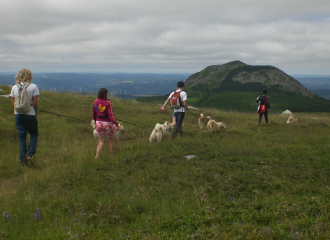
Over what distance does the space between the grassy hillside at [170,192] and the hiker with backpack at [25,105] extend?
17.1 inches

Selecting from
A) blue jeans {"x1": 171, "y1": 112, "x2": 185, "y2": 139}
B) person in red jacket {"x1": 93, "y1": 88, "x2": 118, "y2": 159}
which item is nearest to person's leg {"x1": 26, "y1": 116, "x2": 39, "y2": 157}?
person in red jacket {"x1": 93, "y1": 88, "x2": 118, "y2": 159}

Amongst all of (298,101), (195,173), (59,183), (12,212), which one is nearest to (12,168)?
(59,183)

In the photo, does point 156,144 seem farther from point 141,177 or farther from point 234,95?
point 234,95

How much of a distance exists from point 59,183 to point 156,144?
3352mm

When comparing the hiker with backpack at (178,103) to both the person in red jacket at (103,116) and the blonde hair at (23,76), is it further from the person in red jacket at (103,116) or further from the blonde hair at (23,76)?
the blonde hair at (23,76)

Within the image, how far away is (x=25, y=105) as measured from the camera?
20.7 ft

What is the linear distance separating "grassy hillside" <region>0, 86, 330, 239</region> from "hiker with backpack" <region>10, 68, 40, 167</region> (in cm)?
44

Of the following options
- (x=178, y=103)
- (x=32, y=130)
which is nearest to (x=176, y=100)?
(x=178, y=103)

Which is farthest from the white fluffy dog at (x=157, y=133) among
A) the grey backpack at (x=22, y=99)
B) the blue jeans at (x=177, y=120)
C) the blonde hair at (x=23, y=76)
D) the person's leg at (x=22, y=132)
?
the blonde hair at (x=23, y=76)

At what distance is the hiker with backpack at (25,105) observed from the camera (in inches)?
247

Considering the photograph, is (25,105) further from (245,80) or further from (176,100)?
(245,80)

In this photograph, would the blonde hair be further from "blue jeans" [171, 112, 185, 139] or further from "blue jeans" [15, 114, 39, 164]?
"blue jeans" [171, 112, 185, 139]

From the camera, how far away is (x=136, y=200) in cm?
458

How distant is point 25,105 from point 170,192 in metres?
3.93
